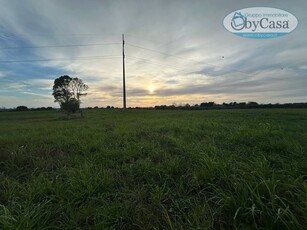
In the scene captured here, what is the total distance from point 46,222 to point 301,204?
303 cm

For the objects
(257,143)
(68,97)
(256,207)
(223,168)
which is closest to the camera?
(256,207)

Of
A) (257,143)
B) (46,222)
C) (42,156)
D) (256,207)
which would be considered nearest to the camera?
(256,207)

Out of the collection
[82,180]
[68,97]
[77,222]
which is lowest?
[77,222]

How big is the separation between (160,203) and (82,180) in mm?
1406

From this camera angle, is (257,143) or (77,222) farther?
(257,143)

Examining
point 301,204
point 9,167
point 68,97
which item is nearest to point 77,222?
point 301,204

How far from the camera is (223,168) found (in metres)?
3.01

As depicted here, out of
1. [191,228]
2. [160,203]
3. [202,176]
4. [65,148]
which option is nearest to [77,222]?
[160,203]

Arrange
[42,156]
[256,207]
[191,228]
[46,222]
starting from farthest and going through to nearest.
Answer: [42,156] → [46,222] → [256,207] → [191,228]

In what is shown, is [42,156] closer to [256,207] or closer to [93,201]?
[93,201]

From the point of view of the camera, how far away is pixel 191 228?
1920mm

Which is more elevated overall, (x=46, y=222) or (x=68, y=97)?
(x=68, y=97)

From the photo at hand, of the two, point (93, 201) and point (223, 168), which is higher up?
point (223, 168)

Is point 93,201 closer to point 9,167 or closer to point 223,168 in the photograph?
point 223,168
